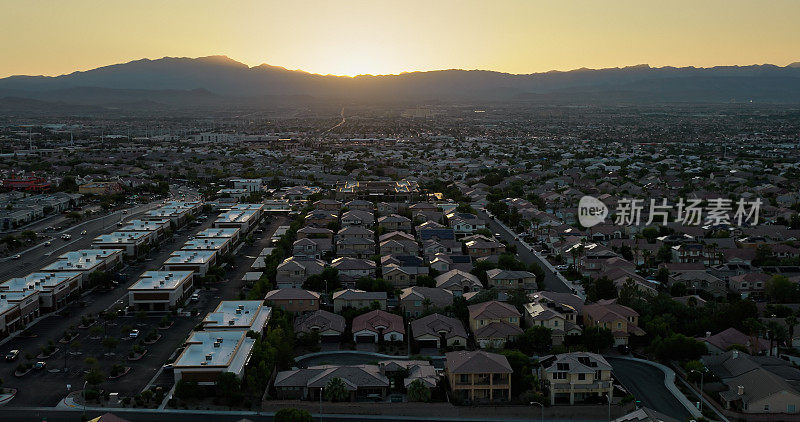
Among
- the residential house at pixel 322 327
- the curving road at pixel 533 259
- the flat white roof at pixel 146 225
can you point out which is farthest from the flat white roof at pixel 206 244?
the curving road at pixel 533 259

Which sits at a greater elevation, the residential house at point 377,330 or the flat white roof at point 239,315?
the flat white roof at point 239,315

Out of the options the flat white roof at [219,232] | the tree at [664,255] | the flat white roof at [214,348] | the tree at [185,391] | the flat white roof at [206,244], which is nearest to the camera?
the tree at [185,391]

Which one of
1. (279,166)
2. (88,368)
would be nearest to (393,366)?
(88,368)

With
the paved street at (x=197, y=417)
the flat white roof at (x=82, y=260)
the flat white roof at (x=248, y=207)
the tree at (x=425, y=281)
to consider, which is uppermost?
the flat white roof at (x=248, y=207)

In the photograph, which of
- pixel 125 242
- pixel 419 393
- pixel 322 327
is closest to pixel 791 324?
pixel 419 393

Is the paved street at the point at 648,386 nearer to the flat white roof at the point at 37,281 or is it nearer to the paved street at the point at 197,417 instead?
the paved street at the point at 197,417

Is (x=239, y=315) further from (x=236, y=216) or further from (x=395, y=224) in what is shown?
(x=236, y=216)

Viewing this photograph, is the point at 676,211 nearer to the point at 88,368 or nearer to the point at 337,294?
the point at 337,294

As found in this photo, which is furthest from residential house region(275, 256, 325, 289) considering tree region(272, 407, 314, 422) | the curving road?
tree region(272, 407, 314, 422)
